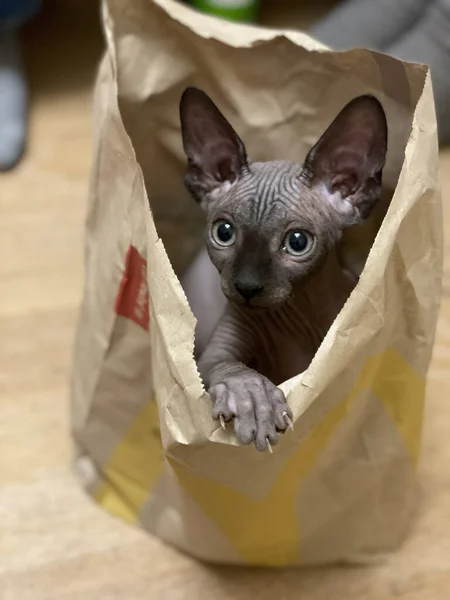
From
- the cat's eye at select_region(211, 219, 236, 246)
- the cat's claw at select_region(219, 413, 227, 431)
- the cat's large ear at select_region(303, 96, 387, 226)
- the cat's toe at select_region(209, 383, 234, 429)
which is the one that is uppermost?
the cat's large ear at select_region(303, 96, 387, 226)

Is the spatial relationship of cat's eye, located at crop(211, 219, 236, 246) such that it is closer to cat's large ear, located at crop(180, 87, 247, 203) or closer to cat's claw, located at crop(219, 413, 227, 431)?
cat's large ear, located at crop(180, 87, 247, 203)

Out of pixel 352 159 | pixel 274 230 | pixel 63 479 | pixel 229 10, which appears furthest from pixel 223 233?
pixel 229 10

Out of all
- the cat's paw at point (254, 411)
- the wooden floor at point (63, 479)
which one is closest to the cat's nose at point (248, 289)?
the cat's paw at point (254, 411)

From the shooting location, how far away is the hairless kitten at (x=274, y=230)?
2.48 ft

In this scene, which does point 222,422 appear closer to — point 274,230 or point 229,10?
point 274,230

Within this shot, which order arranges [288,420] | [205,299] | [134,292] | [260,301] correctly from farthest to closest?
1. [205,299]
2. [134,292]
3. [260,301]
4. [288,420]

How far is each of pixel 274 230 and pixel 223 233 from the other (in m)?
0.06

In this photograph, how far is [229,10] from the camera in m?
1.65

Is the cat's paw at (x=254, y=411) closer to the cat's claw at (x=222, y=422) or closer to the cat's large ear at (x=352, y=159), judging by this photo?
the cat's claw at (x=222, y=422)

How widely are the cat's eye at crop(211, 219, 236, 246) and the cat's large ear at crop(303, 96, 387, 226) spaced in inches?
4.3

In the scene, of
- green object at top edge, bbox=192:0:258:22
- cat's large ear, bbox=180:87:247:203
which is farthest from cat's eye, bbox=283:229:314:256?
green object at top edge, bbox=192:0:258:22

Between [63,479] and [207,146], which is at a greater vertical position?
[207,146]

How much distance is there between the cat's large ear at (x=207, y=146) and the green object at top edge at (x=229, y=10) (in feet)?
2.86

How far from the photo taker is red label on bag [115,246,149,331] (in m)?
0.85
